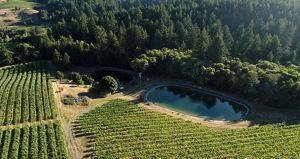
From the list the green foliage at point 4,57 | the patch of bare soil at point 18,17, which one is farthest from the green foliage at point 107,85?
the patch of bare soil at point 18,17

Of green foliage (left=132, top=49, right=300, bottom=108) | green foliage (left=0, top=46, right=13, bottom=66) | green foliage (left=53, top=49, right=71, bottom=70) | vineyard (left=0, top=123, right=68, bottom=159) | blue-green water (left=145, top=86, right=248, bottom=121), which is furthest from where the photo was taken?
green foliage (left=0, top=46, right=13, bottom=66)

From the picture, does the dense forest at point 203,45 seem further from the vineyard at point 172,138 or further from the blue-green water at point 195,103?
the vineyard at point 172,138

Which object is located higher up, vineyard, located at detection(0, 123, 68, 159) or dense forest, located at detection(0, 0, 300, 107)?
dense forest, located at detection(0, 0, 300, 107)

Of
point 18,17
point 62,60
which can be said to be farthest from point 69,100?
point 18,17

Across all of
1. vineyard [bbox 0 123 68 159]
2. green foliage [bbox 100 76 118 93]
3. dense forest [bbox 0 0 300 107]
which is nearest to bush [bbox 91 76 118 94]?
green foliage [bbox 100 76 118 93]

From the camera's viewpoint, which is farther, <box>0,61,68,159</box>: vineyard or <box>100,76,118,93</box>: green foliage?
<box>100,76,118,93</box>: green foliage

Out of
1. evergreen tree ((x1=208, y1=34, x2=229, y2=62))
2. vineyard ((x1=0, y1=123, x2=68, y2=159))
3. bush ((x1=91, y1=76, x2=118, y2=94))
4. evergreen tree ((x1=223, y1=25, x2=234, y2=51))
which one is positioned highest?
evergreen tree ((x1=223, y1=25, x2=234, y2=51))

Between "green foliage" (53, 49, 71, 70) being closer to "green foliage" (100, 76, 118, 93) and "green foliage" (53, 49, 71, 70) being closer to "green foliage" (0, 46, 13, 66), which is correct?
"green foliage" (0, 46, 13, 66)
